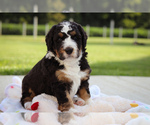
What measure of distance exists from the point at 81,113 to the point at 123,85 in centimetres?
87

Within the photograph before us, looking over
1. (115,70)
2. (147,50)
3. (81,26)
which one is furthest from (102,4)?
(147,50)

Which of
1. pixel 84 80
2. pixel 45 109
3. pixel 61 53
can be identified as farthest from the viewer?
pixel 84 80

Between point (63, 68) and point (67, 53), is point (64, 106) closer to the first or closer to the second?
point (63, 68)

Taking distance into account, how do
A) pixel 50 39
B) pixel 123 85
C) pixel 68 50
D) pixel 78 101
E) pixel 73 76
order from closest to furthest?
pixel 68 50 → pixel 50 39 → pixel 73 76 → pixel 78 101 → pixel 123 85

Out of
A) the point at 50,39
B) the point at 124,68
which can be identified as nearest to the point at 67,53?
the point at 50,39

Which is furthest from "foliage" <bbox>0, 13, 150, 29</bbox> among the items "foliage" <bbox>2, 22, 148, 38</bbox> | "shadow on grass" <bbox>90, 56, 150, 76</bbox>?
"shadow on grass" <bbox>90, 56, 150, 76</bbox>

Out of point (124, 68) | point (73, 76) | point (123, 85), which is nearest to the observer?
point (73, 76)

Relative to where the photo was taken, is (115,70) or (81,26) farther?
(115,70)

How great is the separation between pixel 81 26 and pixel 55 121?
0.73m

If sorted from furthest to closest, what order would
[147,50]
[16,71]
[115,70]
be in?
[147,50], [115,70], [16,71]

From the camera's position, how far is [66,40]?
173cm

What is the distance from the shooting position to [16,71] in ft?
7.18

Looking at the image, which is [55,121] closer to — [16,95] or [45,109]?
[45,109]

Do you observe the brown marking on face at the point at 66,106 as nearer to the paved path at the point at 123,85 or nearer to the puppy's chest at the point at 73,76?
the puppy's chest at the point at 73,76
